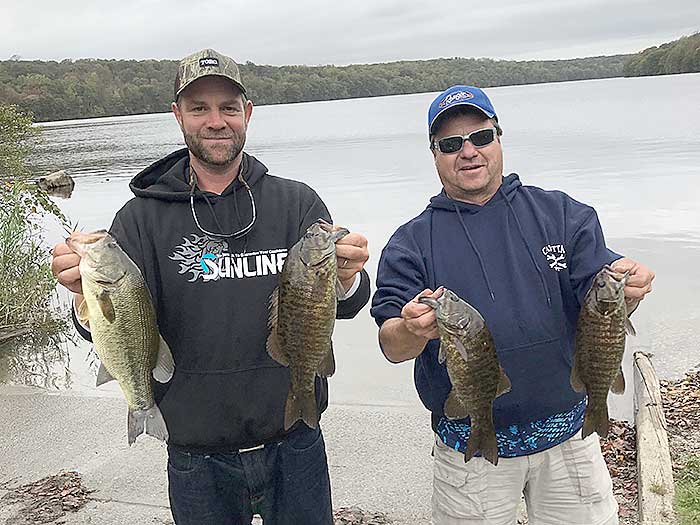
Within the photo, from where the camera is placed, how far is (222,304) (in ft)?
10.4

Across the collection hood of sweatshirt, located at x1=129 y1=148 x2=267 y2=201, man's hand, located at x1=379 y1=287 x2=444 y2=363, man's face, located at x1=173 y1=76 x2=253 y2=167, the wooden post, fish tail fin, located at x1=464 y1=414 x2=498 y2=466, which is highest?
man's face, located at x1=173 y1=76 x2=253 y2=167

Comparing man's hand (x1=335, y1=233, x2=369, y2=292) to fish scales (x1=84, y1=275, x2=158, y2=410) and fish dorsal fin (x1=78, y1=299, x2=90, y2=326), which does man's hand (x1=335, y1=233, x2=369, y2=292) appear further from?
fish dorsal fin (x1=78, y1=299, x2=90, y2=326)

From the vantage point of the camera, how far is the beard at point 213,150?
3.24m

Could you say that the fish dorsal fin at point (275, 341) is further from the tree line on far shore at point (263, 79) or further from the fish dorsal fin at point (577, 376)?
the tree line on far shore at point (263, 79)

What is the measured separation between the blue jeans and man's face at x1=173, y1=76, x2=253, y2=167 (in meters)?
1.30

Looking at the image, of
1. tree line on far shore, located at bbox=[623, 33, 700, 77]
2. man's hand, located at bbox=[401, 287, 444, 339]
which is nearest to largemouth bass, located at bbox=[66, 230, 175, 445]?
man's hand, located at bbox=[401, 287, 444, 339]

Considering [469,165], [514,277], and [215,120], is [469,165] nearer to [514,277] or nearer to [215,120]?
[514,277]

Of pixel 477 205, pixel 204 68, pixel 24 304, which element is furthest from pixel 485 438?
pixel 24 304

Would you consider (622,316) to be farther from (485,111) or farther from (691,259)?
(691,259)

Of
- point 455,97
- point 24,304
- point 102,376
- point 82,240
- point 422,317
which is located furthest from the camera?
point 24,304

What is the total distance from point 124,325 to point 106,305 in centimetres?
11

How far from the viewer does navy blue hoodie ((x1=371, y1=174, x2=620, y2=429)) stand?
3.29 metres

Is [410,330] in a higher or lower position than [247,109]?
lower

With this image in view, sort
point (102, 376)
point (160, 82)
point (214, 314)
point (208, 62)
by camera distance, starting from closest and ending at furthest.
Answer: point (102, 376) → point (214, 314) → point (208, 62) → point (160, 82)
